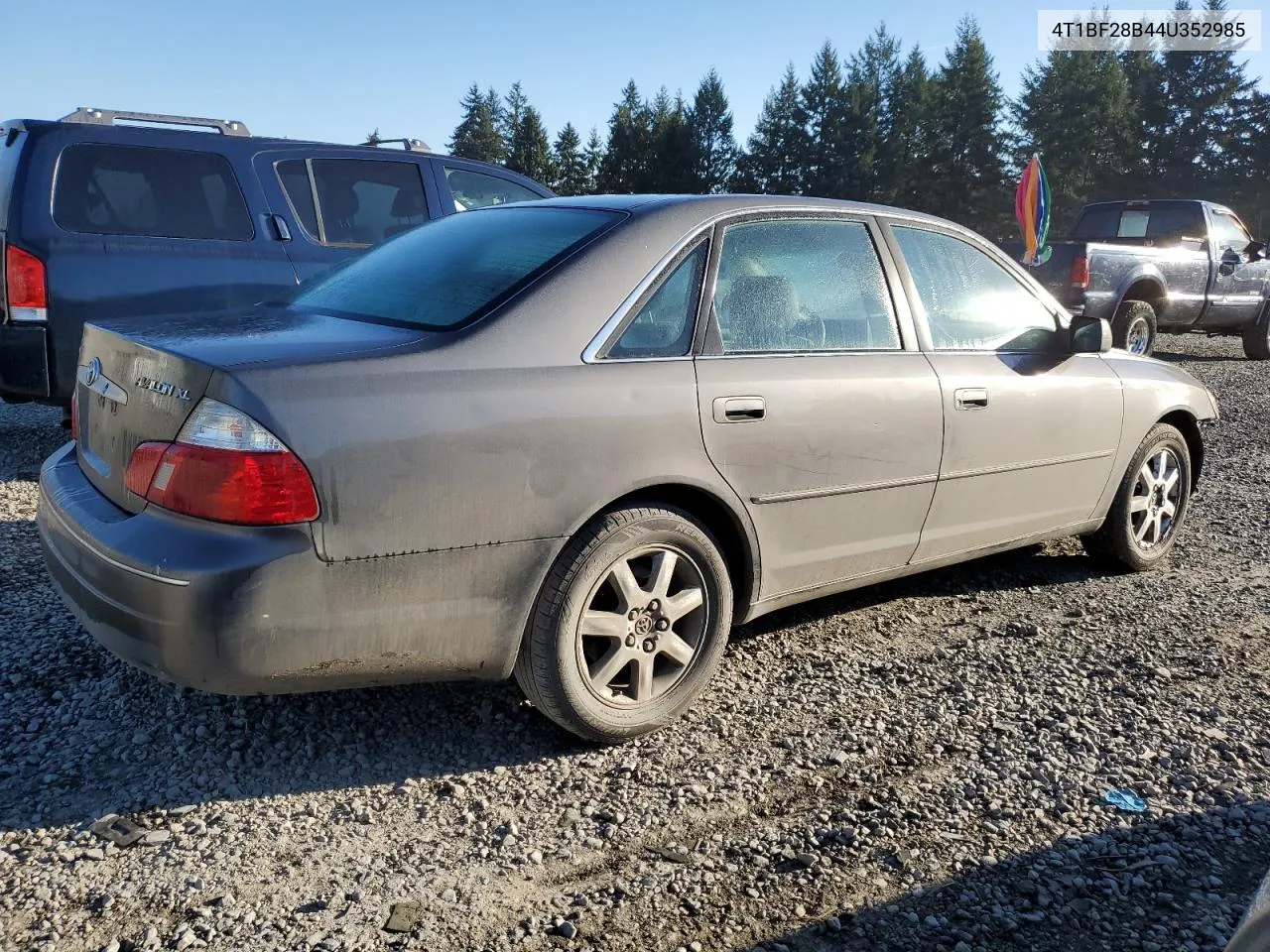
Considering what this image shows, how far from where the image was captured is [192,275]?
5738 millimetres

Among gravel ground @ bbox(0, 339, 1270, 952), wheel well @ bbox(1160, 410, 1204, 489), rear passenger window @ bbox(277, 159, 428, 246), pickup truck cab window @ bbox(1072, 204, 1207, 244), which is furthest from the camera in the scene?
pickup truck cab window @ bbox(1072, 204, 1207, 244)

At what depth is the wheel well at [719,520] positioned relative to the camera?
292cm

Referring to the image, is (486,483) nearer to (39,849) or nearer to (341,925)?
(341,925)

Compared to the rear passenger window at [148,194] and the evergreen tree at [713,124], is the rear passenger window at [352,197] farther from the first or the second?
the evergreen tree at [713,124]

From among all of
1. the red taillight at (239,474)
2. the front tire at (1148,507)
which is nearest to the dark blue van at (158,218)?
the red taillight at (239,474)

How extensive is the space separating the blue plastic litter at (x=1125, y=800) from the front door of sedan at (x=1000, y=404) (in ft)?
3.75

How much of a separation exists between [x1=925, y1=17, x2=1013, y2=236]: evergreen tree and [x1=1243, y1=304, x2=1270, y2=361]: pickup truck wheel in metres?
52.5

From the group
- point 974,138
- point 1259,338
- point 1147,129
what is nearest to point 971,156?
point 974,138

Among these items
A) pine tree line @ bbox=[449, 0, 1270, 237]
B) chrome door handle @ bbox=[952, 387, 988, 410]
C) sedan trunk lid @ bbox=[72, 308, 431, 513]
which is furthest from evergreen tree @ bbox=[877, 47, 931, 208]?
sedan trunk lid @ bbox=[72, 308, 431, 513]

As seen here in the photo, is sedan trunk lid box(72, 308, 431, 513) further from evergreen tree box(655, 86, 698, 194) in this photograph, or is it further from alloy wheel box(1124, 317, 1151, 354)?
evergreen tree box(655, 86, 698, 194)

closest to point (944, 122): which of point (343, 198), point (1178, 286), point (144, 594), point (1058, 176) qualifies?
point (1058, 176)

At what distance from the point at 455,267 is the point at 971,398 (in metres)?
1.88

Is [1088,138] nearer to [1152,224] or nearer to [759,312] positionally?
[1152,224]

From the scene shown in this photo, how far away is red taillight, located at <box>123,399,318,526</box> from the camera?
7.59ft
